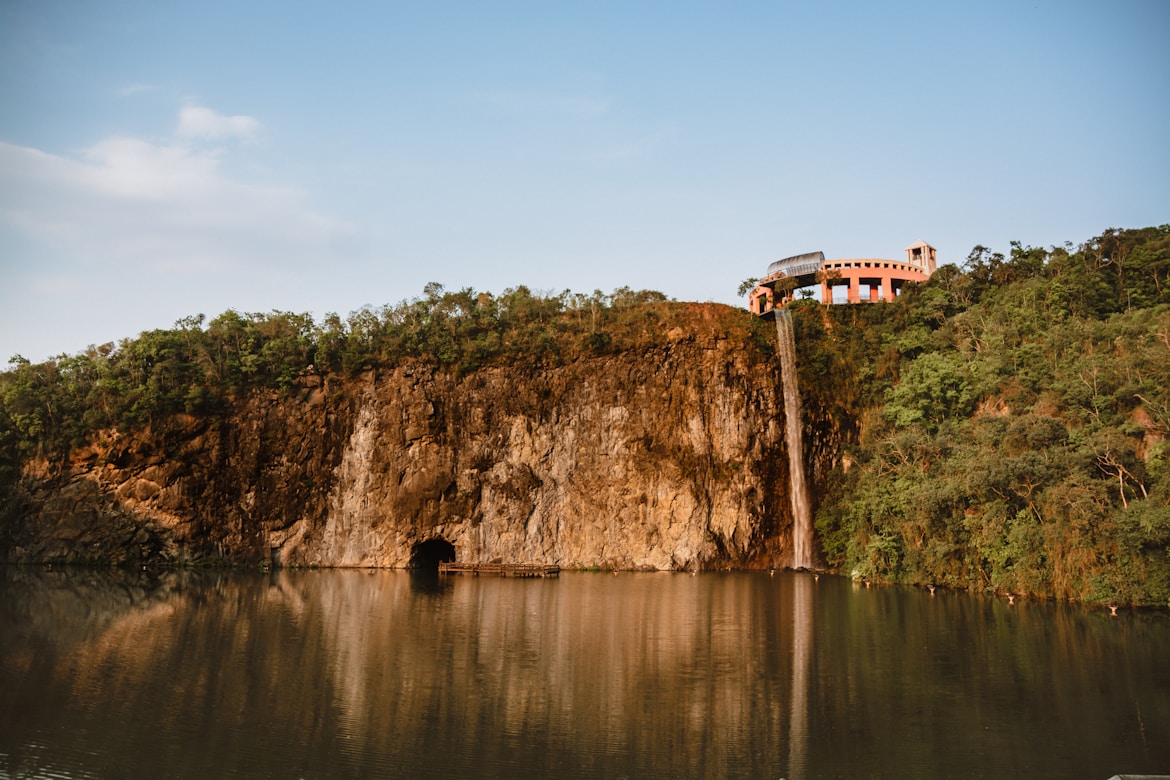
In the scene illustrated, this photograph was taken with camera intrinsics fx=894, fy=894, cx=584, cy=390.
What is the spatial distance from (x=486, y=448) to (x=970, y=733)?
41886 mm

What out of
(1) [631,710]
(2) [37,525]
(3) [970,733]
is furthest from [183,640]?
(2) [37,525]

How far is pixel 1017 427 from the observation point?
36969mm

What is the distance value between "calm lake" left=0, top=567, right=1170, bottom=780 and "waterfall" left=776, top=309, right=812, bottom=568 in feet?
60.2

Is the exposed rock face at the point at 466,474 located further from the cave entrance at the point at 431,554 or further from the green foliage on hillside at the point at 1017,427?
the green foliage on hillside at the point at 1017,427

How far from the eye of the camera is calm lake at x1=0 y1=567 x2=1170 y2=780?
46.5 feet

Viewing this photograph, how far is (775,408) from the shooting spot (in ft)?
179

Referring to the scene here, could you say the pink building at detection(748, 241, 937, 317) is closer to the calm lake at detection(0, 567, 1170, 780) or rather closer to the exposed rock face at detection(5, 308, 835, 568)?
the exposed rock face at detection(5, 308, 835, 568)

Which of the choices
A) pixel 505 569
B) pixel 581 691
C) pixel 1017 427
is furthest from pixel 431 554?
pixel 581 691

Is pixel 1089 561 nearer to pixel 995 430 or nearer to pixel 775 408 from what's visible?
pixel 995 430

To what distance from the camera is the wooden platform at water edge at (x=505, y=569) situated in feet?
161

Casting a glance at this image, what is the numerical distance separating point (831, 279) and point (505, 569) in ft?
100

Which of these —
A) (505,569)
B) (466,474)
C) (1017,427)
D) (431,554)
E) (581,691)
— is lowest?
(581,691)

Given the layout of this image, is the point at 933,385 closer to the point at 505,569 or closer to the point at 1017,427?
the point at 1017,427

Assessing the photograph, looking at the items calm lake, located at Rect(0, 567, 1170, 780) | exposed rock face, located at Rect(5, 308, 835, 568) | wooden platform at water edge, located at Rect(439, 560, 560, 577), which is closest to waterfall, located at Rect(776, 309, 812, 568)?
exposed rock face, located at Rect(5, 308, 835, 568)
